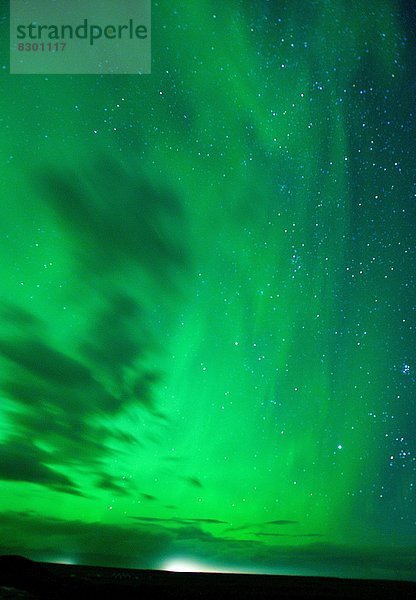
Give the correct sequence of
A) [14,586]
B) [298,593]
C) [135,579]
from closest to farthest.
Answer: [14,586]
[298,593]
[135,579]

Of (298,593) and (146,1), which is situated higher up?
(146,1)

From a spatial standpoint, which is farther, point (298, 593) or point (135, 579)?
point (135, 579)

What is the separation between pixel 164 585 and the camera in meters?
3.23

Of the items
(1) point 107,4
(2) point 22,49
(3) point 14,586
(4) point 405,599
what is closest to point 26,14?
(2) point 22,49

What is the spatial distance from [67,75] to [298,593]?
2.61 m

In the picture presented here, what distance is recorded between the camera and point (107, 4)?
10.8 feet

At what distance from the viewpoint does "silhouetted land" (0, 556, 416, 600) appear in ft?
9.86

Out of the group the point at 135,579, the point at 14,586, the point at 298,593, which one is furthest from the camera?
the point at 135,579

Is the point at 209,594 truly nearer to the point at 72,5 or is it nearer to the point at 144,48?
the point at 144,48

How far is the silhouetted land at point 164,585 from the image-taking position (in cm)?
300

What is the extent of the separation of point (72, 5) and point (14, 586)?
8.49ft

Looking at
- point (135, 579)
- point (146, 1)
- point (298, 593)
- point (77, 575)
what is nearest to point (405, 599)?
point (298, 593)

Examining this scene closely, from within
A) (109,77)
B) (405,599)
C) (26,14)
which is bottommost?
(405,599)

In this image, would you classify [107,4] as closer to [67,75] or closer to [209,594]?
[67,75]
